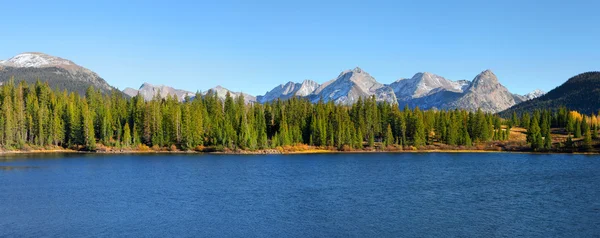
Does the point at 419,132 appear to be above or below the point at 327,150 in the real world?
above

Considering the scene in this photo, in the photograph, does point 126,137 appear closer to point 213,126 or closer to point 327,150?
point 213,126

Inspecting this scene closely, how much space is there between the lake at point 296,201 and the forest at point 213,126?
55.8 m

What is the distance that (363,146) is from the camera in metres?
178

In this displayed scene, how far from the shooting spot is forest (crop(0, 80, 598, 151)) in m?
163

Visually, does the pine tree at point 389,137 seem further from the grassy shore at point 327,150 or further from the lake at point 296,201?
the lake at point 296,201

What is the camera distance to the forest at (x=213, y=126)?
535ft

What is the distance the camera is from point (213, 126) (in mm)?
171625

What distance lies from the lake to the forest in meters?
55.8

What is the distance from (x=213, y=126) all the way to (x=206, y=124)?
577 cm

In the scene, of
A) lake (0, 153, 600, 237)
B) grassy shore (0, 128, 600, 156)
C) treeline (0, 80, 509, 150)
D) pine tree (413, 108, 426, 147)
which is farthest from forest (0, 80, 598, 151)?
lake (0, 153, 600, 237)

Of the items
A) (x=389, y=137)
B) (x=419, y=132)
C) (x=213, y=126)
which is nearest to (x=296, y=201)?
(x=213, y=126)

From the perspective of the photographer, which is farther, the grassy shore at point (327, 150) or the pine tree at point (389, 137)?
the pine tree at point (389, 137)

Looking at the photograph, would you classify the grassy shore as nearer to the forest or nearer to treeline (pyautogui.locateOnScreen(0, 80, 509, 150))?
the forest

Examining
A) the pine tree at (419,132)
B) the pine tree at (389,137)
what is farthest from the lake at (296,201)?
the pine tree at (419,132)
